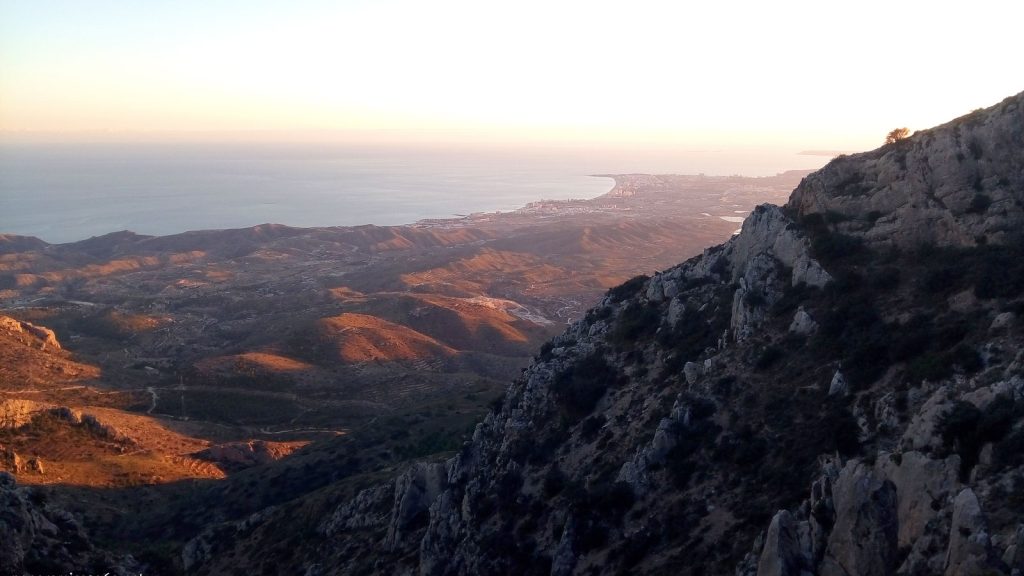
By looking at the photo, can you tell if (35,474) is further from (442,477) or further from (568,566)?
(568,566)

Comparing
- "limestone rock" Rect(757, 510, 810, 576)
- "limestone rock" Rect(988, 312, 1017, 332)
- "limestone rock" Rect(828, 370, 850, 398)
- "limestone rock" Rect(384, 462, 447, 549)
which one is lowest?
"limestone rock" Rect(384, 462, 447, 549)

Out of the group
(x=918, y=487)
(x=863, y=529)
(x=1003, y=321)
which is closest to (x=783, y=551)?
(x=863, y=529)

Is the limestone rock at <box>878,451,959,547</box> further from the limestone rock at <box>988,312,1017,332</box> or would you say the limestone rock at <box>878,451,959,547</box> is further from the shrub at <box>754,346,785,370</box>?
the shrub at <box>754,346,785,370</box>

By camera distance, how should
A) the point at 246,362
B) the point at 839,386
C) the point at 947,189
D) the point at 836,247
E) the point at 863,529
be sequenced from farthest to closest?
1. the point at 246,362
2. the point at 836,247
3. the point at 947,189
4. the point at 839,386
5. the point at 863,529

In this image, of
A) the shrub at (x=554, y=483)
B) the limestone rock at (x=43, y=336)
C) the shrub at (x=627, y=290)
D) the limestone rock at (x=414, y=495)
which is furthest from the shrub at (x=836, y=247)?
the limestone rock at (x=43, y=336)

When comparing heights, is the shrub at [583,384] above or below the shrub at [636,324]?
below

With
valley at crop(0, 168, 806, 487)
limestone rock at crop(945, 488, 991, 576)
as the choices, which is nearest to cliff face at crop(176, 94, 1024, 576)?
limestone rock at crop(945, 488, 991, 576)

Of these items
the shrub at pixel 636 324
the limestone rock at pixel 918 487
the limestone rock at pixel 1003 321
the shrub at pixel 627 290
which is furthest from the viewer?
the shrub at pixel 627 290

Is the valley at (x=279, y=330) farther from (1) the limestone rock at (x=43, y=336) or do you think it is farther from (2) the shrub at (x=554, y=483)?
(2) the shrub at (x=554, y=483)

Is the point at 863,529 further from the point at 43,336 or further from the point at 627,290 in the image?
the point at 43,336
